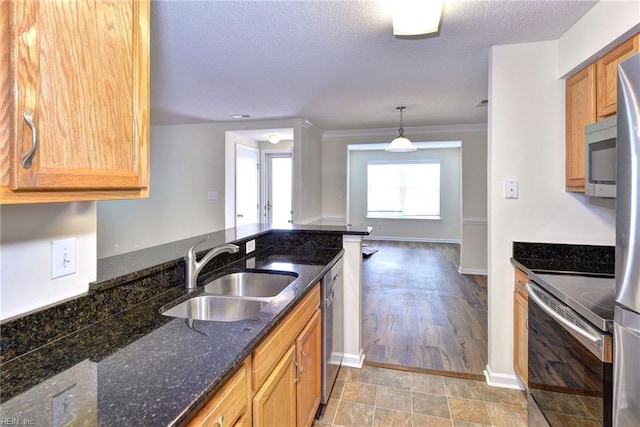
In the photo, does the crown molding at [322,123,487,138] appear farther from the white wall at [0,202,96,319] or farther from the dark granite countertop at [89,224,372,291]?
the white wall at [0,202,96,319]

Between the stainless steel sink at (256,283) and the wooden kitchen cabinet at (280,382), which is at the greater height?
the stainless steel sink at (256,283)

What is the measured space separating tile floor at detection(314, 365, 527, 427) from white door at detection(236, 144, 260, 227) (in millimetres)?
3511

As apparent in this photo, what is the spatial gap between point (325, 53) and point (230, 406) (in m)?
2.24

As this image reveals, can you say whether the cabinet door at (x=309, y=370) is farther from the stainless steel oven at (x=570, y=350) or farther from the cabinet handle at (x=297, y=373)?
the stainless steel oven at (x=570, y=350)

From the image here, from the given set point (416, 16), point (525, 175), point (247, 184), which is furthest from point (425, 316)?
point (247, 184)

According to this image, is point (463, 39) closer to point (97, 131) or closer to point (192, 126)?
point (97, 131)

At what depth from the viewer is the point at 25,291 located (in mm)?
919

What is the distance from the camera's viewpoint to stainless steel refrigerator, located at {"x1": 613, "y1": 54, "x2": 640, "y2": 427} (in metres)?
1.02

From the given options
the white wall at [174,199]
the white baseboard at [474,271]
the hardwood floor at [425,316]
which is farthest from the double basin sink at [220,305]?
the white baseboard at [474,271]

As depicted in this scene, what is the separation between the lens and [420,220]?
8.34m

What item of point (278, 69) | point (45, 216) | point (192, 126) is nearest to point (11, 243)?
point (45, 216)

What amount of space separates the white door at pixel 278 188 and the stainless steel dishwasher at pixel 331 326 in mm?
4091

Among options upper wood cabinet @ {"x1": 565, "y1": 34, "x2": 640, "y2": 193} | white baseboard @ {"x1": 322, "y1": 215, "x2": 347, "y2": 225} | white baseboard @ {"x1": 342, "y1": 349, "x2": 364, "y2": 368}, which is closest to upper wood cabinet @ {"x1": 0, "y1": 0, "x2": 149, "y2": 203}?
white baseboard @ {"x1": 342, "y1": 349, "x2": 364, "y2": 368}

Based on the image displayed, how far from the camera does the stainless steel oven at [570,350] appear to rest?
1188mm
